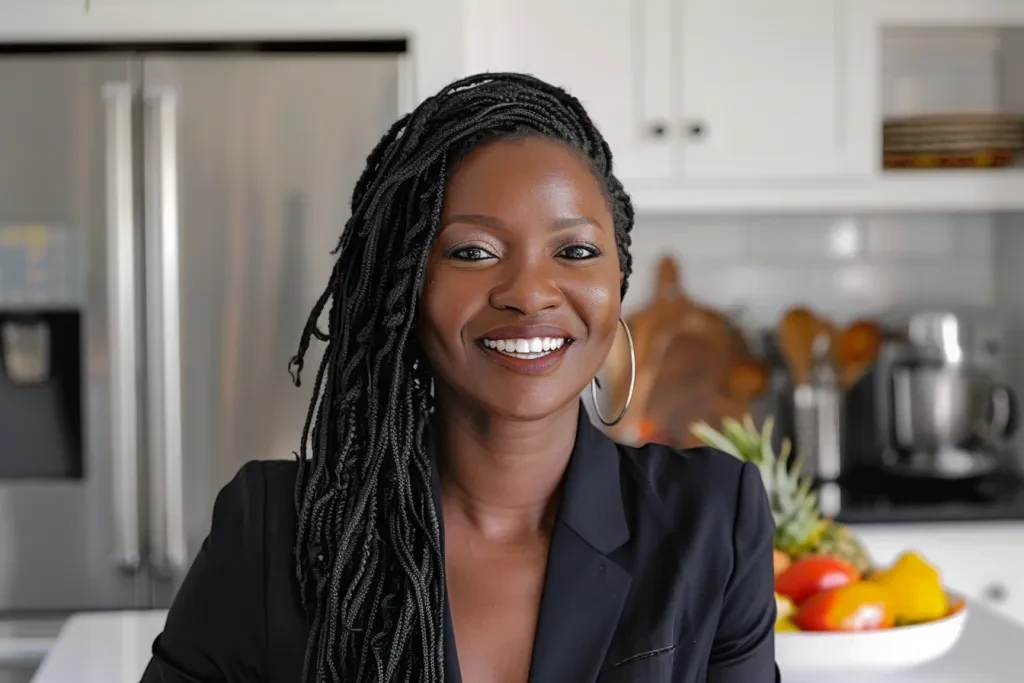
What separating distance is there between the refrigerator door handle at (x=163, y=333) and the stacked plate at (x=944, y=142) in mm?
1654

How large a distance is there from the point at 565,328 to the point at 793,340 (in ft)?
6.57

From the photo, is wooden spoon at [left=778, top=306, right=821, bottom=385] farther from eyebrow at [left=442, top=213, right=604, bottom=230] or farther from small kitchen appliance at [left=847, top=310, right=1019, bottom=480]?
eyebrow at [left=442, top=213, right=604, bottom=230]

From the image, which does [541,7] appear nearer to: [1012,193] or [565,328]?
[1012,193]

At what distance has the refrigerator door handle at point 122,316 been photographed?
6.92ft

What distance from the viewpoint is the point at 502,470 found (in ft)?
3.22

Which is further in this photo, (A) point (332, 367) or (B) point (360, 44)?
(B) point (360, 44)

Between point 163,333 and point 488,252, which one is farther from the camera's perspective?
point 163,333

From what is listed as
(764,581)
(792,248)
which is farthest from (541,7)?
(764,581)

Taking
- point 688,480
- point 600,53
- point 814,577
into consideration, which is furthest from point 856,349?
point 688,480

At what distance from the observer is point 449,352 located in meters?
0.90

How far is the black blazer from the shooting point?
0.92 m

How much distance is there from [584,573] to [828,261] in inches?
84.0

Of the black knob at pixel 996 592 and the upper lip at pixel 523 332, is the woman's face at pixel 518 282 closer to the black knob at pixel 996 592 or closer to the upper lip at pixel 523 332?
the upper lip at pixel 523 332

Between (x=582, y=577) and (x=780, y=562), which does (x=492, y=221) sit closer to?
(x=582, y=577)
